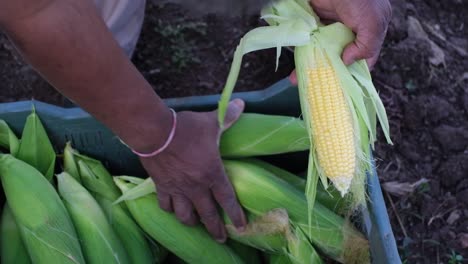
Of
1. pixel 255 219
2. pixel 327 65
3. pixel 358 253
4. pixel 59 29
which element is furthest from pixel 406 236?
pixel 59 29

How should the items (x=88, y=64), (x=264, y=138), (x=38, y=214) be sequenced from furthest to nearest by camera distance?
(x=264, y=138) < (x=38, y=214) < (x=88, y=64)

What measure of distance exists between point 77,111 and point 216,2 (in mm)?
464

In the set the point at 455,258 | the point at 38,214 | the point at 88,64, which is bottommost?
the point at 455,258

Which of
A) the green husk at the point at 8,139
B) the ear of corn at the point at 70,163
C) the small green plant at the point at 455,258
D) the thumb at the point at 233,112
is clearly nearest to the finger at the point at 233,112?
the thumb at the point at 233,112

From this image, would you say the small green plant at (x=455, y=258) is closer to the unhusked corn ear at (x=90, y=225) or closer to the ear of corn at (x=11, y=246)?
the unhusked corn ear at (x=90, y=225)

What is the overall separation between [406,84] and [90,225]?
1.11m

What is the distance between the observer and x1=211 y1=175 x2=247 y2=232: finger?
121 cm

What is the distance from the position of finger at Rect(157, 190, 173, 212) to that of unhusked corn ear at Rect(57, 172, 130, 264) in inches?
4.7

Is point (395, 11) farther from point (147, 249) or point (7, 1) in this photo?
point (7, 1)

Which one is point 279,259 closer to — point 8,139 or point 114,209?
point 114,209

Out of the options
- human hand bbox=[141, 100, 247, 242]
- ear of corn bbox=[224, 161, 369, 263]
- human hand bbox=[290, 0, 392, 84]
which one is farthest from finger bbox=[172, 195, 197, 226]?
human hand bbox=[290, 0, 392, 84]

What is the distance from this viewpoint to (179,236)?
1.27 meters

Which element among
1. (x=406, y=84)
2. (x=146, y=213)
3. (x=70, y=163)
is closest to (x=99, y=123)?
(x=70, y=163)

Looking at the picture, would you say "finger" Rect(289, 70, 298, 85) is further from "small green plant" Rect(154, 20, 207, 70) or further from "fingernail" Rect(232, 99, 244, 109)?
"small green plant" Rect(154, 20, 207, 70)
